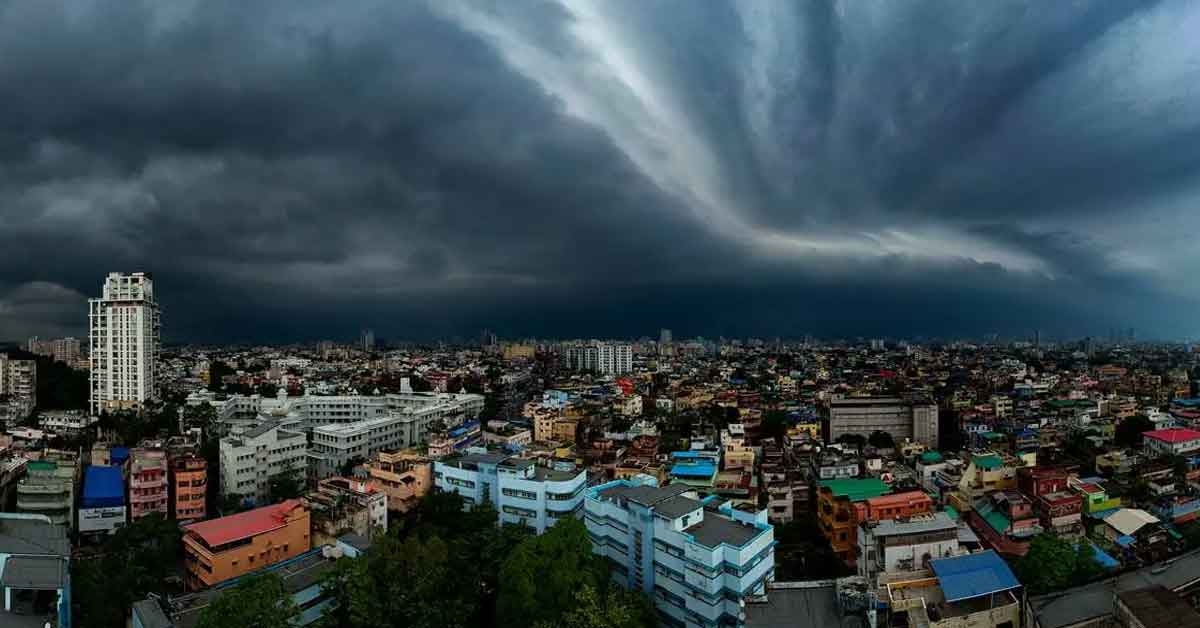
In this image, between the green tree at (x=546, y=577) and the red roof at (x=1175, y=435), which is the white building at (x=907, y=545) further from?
the red roof at (x=1175, y=435)

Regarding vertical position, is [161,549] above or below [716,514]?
below

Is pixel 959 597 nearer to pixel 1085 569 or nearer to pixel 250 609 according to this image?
pixel 1085 569

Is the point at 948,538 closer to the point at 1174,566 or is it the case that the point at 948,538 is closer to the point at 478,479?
the point at 1174,566

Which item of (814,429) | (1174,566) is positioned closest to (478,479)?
(1174,566)

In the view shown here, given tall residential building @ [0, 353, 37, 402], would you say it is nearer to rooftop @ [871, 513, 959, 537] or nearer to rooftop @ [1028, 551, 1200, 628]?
rooftop @ [871, 513, 959, 537]

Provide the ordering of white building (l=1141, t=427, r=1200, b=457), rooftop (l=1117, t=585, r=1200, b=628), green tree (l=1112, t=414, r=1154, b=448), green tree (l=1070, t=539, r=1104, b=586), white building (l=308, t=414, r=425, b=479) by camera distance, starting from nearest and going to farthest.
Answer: rooftop (l=1117, t=585, r=1200, b=628) < green tree (l=1070, t=539, r=1104, b=586) < white building (l=1141, t=427, r=1200, b=457) < white building (l=308, t=414, r=425, b=479) < green tree (l=1112, t=414, r=1154, b=448)

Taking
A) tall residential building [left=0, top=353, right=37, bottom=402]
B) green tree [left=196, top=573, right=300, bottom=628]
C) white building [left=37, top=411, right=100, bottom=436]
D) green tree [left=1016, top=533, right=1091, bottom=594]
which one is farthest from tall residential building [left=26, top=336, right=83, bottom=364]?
green tree [left=1016, top=533, right=1091, bottom=594]
